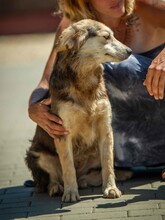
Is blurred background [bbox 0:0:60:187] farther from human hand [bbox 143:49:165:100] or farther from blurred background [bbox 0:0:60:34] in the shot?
human hand [bbox 143:49:165:100]

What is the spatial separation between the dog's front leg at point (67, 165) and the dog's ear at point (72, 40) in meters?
0.71

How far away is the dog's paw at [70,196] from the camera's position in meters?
5.76

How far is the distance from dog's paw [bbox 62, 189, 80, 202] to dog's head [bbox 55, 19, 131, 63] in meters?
1.03

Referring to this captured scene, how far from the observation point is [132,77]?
254 inches

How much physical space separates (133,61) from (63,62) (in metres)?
0.84

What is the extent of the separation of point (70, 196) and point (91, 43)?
1.19 m

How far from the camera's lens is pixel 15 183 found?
6867 millimetres

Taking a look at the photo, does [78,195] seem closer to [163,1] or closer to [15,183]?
[15,183]

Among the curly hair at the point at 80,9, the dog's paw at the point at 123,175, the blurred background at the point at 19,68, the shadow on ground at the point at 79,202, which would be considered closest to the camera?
the shadow on ground at the point at 79,202

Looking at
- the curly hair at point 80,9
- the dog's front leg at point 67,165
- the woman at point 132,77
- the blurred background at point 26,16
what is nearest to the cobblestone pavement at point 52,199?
the dog's front leg at point 67,165

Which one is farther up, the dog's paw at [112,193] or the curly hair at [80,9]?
the curly hair at [80,9]

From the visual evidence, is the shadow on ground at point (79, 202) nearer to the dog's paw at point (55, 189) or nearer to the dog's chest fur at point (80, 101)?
the dog's paw at point (55, 189)

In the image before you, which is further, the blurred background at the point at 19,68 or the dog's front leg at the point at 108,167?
the blurred background at the point at 19,68

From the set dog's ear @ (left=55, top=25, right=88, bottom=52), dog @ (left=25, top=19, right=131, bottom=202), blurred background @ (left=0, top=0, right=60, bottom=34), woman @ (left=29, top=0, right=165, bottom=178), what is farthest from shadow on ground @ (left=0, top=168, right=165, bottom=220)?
blurred background @ (left=0, top=0, right=60, bottom=34)
